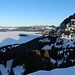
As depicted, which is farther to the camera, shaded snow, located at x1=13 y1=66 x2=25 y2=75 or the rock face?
shaded snow, located at x1=13 y1=66 x2=25 y2=75

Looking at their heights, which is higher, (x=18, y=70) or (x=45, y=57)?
(x=45, y=57)

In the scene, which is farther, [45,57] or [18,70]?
[18,70]

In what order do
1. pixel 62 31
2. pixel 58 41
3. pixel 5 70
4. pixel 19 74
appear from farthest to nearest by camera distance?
1. pixel 62 31
2. pixel 58 41
3. pixel 5 70
4. pixel 19 74

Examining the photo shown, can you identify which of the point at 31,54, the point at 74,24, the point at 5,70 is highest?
the point at 74,24

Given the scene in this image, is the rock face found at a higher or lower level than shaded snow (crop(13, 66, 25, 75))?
higher

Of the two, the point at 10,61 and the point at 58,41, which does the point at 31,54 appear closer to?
the point at 10,61

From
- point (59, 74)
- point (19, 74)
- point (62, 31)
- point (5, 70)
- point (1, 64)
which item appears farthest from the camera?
point (62, 31)

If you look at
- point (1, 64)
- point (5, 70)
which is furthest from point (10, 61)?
→ point (5, 70)

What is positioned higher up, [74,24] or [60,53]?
[74,24]

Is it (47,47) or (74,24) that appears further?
(74,24)

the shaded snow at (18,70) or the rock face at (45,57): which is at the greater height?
the rock face at (45,57)

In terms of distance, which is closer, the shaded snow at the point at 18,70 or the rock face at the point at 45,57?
the rock face at the point at 45,57

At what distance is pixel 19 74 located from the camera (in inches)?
3349

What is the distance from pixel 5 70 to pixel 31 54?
12.8m
